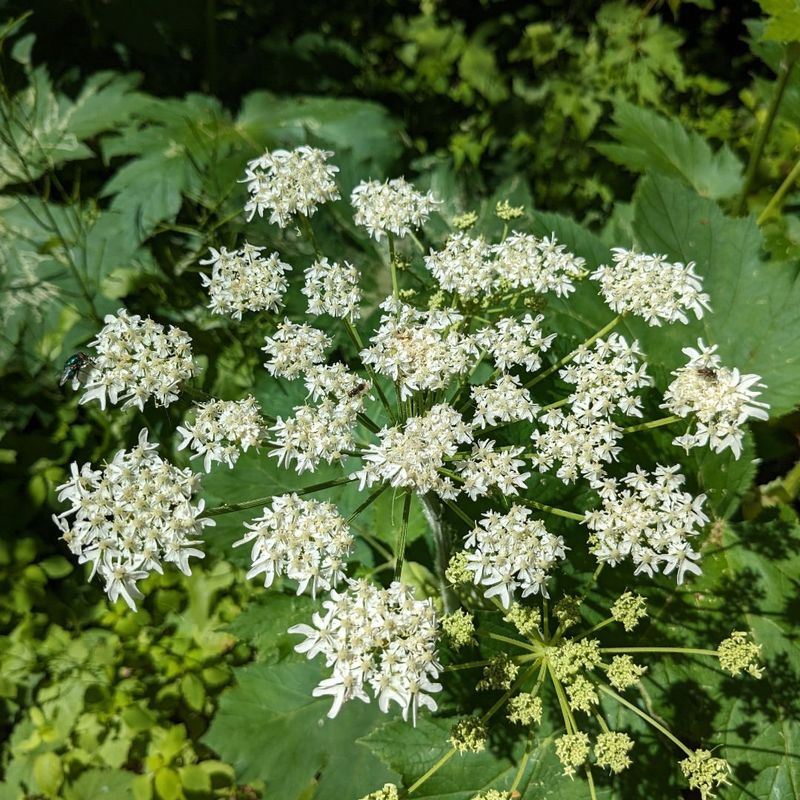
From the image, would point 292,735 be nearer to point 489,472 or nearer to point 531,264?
point 489,472

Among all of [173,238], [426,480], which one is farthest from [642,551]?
[173,238]

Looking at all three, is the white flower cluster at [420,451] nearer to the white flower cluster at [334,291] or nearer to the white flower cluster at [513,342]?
the white flower cluster at [513,342]

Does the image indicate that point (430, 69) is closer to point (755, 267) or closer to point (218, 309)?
point (755, 267)

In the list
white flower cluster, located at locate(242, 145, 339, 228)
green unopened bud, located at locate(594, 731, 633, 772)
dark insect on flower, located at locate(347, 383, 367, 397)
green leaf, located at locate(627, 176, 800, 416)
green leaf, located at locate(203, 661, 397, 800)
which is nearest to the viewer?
green unopened bud, located at locate(594, 731, 633, 772)

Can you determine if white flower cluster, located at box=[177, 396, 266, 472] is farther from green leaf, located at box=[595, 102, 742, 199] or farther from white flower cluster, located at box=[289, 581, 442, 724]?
green leaf, located at box=[595, 102, 742, 199]

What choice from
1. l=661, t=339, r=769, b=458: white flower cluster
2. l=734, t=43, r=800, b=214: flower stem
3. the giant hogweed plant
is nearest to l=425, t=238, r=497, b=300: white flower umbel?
the giant hogweed plant

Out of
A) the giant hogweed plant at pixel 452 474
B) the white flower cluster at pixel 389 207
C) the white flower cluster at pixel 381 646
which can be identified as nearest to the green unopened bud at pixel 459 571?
the giant hogweed plant at pixel 452 474
